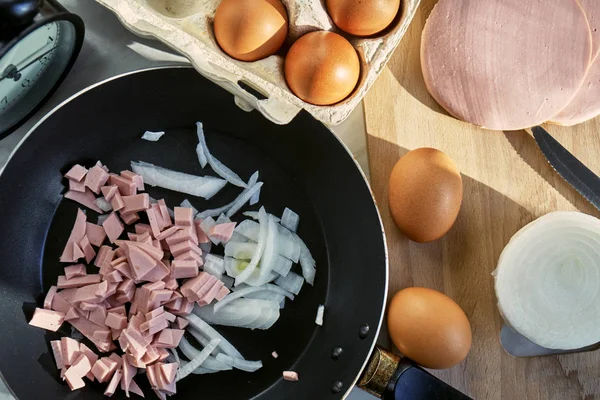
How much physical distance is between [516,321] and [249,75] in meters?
0.78

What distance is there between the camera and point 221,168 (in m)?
1.42

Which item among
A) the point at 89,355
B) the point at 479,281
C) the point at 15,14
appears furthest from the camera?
the point at 479,281

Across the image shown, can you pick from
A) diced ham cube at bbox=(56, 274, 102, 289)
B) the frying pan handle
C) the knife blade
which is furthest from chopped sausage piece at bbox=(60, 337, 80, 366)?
the knife blade

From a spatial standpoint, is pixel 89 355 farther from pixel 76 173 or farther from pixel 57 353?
pixel 76 173

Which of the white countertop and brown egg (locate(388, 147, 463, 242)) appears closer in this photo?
brown egg (locate(388, 147, 463, 242))

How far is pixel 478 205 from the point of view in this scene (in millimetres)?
1435

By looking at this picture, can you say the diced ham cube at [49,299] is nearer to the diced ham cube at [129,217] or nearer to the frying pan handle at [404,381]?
the diced ham cube at [129,217]

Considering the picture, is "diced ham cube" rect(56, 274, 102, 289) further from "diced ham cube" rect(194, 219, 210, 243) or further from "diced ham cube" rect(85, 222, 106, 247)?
"diced ham cube" rect(194, 219, 210, 243)

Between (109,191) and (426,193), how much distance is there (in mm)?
685

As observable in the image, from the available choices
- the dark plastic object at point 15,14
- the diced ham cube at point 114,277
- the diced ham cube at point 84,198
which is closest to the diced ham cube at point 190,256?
the diced ham cube at point 114,277

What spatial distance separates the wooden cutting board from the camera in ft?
4.59

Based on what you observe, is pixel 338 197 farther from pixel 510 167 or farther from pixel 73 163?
pixel 73 163

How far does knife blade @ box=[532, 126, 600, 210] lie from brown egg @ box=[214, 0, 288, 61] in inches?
25.6

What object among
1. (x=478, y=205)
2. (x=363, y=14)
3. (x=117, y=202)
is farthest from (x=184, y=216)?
(x=478, y=205)
